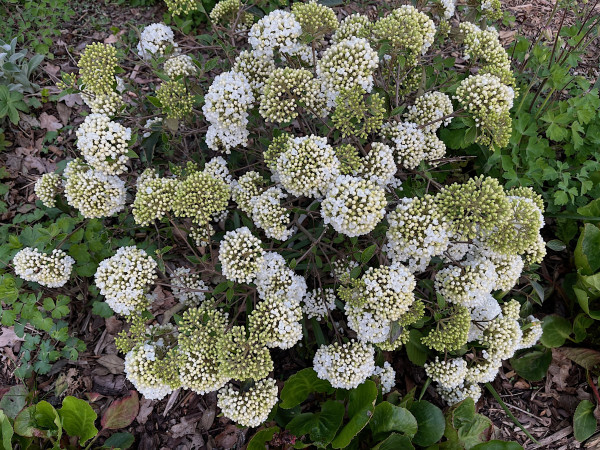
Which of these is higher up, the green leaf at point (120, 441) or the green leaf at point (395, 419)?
the green leaf at point (395, 419)

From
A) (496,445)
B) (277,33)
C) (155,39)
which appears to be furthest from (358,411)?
(155,39)

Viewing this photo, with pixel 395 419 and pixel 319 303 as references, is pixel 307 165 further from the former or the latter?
pixel 395 419

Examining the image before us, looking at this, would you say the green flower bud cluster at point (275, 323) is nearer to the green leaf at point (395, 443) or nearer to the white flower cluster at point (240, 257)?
the white flower cluster at point (240, 257)

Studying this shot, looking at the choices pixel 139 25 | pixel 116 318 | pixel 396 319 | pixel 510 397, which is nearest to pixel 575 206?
pixel 510 397

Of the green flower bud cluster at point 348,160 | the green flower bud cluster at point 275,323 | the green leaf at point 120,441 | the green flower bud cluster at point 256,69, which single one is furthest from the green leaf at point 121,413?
the green flower bud cluster at point 256,69

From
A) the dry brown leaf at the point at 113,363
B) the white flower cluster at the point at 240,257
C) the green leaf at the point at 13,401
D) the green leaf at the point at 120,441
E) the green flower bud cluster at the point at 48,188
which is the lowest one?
the green leaf at the point at 120,441

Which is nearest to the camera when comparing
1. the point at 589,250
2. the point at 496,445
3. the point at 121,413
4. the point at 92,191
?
the point at 92,191

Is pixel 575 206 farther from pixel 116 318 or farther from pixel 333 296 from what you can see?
pixel 116 318
